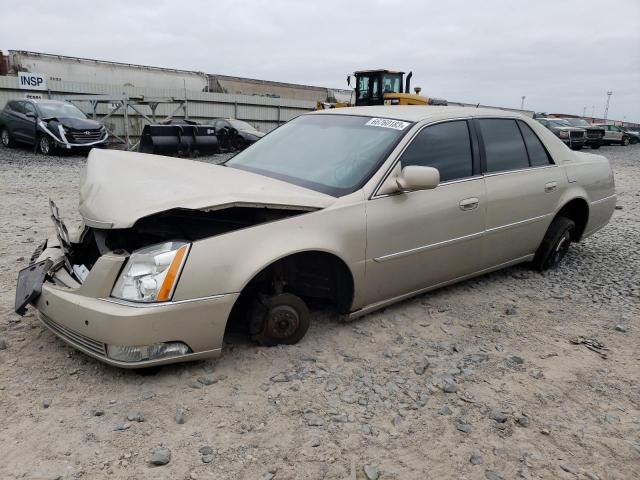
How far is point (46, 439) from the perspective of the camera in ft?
7.13

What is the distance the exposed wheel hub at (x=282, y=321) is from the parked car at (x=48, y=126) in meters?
12.7

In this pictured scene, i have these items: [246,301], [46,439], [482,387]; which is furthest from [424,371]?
[46,439]

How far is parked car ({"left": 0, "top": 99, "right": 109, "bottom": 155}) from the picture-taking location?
44.3 ft

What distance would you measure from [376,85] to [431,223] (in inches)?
603

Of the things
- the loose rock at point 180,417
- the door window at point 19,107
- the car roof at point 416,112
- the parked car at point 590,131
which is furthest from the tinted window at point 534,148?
the parked car at point 590,131

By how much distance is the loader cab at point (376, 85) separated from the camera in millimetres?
17520

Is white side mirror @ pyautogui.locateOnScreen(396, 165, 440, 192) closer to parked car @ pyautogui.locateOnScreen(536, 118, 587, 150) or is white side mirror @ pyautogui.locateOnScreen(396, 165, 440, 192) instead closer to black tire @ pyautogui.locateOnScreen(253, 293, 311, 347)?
black tire @ pyautogui.locateOnScreen(253, 293, 311, 347)

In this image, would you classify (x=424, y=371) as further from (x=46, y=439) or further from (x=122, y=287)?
(x=46, y=439)

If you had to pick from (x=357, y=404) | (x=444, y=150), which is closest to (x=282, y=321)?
(x=357, y=404)

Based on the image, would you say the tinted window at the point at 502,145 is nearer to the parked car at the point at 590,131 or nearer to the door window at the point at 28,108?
the door window at the point at 28,108

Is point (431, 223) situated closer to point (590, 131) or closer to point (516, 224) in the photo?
point (516, 224)

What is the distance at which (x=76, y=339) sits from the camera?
8.55 feet

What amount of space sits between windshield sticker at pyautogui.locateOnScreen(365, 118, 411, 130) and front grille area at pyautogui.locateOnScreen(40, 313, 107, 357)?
92.3 inches

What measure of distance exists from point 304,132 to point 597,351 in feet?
8.57
